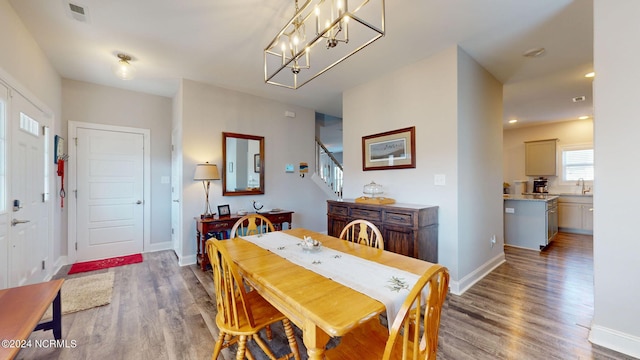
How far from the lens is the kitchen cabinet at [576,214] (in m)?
5.61

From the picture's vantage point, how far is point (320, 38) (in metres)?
1.61

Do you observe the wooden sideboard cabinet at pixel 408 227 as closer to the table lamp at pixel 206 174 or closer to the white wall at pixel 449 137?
the white wall at pixel 449 137

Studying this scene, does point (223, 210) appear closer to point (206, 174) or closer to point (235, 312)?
point (206, 174)

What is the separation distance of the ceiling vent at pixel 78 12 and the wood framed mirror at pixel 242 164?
1994 millimetres

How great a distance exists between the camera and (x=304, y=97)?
14.9 ft

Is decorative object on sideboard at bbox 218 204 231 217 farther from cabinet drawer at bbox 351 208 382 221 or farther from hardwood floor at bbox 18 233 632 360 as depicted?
cabinet drawer at bbox 351 208 382 221

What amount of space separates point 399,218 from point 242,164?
2.69 meters

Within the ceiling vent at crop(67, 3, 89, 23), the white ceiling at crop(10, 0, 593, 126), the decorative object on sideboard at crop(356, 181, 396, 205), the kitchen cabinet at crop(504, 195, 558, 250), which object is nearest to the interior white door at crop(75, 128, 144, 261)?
the white ceiling at crop(10, 0, 593, 126)

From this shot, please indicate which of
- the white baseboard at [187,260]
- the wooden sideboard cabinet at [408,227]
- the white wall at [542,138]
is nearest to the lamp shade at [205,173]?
the white baseboard at [187,260]

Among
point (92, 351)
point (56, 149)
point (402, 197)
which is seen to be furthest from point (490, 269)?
point (56, 149)

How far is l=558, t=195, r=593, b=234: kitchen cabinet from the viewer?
18.4 feet

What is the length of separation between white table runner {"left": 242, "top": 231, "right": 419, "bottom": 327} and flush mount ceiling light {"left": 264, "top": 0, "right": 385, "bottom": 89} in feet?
4.12

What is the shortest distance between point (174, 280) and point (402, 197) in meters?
3.05

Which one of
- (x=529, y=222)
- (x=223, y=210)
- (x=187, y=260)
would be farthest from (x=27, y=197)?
(x=529, y=222)
